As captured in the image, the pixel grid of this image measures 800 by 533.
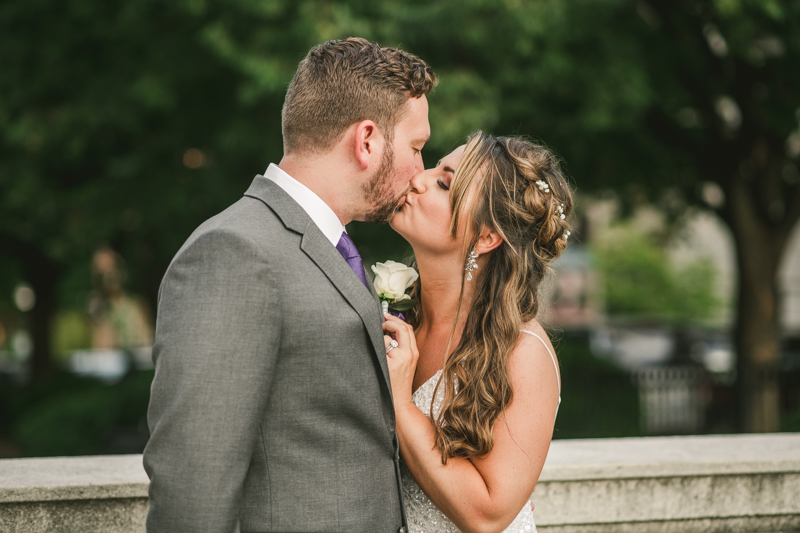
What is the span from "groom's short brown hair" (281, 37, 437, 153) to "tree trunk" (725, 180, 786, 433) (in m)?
9.65

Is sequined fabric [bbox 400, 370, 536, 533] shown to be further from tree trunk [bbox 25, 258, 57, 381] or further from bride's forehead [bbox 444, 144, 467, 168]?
tree trunk [bbox 25, 258, 57, 381]

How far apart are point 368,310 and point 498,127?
7178 millimetres

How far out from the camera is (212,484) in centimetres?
175

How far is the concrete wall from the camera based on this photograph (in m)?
3.11

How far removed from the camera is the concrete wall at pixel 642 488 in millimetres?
3105

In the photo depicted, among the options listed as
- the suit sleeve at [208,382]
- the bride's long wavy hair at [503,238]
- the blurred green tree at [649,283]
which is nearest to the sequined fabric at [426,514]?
the bride's long wavy hair at [503,238]

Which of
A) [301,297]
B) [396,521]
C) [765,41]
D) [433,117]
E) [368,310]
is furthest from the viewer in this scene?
[765,41]

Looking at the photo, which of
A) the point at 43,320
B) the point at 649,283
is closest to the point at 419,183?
the point at 43,320

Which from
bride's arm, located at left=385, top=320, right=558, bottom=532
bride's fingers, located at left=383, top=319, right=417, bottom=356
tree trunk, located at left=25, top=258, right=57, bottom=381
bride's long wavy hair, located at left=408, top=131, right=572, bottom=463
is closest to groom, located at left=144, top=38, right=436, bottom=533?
bride's arm, located at left=385, top=320, right=558, bottom=532

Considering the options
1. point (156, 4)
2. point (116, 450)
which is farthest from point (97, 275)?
point (156, 4)

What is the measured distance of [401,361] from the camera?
252cm

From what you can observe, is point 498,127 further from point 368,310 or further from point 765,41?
point 368,310

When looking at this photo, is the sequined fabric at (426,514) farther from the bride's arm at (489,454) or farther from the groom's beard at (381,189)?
the groom's beard at (381,189)

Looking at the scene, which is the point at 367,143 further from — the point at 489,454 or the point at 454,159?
the point at 489,454
